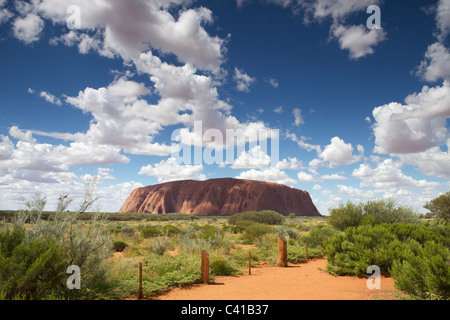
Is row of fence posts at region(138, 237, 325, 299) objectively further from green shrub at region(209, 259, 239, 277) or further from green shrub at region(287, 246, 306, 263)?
green shrub at region(209, 259, 239, 277)

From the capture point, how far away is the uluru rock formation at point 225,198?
109 metres

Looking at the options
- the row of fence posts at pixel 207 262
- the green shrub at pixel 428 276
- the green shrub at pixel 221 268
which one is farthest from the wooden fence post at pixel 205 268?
the green shrub at pixel 428 276

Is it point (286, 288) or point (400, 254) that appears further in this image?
point (400, 254)

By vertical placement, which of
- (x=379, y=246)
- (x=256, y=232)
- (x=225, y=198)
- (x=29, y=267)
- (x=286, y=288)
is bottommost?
(x=286, y=288)

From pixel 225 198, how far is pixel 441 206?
9233cm

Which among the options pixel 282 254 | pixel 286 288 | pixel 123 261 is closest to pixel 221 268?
pixel 286 288

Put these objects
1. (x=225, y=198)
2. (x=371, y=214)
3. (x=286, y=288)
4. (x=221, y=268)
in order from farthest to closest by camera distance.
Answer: (x=225, y=198)
(x=371, y=214)
(x=221, y=268)
(x=286, y=288)

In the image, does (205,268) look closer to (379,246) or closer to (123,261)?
(123,261)

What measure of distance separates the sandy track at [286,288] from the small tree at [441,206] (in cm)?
2173

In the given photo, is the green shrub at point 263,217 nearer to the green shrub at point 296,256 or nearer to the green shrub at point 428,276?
the green shrub at point 296,256

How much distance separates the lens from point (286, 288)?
317 inches

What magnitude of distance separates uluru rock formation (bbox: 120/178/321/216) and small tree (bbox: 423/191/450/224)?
260 ft

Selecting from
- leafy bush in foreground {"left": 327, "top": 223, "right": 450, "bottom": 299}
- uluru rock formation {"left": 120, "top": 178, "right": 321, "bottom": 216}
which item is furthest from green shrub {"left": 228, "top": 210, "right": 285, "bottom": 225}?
uluru rock formation {"left": 120, "top": 178, "right": 321, "bottom": 216}

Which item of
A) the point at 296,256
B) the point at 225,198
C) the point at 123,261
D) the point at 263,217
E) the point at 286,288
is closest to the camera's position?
the point at 286,288
